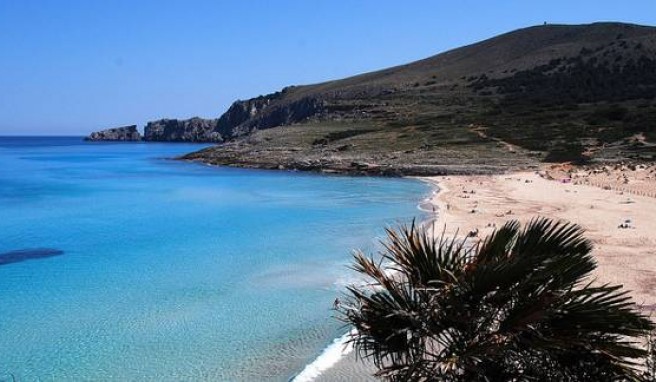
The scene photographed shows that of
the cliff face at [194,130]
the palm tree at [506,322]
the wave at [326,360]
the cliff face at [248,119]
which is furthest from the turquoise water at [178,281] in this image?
the cliff face at [194,130]

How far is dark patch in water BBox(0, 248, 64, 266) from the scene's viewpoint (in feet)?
69.5

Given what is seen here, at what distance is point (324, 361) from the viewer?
404 inches

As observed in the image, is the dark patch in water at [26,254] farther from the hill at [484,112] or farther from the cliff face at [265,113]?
the cliff face at [265,113]

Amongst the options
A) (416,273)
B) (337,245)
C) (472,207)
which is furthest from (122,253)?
(416,273)

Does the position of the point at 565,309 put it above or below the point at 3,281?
above

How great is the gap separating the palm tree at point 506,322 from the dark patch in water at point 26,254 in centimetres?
1955

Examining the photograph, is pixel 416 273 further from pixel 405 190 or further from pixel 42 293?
pixel 405 190

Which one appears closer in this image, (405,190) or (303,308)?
(303,308)

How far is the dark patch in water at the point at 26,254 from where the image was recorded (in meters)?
21.2

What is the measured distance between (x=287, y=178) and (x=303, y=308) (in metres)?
41.3

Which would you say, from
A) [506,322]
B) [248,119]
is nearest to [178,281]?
[506,322]

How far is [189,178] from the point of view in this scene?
188ft

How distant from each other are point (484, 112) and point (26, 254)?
6956cm

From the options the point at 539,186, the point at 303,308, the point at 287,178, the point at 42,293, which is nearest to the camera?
the point at 303,308
